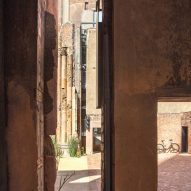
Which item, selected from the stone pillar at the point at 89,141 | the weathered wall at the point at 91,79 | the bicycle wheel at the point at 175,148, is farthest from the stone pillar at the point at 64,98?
the bicycle wheel at the point at 175,148

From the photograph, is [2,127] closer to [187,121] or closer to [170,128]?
[187,121]

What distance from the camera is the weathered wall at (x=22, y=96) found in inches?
217

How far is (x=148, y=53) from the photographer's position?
5.68m

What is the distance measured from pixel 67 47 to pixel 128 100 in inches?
768

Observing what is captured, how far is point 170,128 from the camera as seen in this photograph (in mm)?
23969

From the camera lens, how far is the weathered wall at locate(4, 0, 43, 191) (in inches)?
217

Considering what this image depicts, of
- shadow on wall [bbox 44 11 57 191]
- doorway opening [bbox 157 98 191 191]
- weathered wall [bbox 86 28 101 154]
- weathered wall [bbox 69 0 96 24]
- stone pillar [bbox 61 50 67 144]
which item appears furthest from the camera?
weathered wall [bbox 69 0 96 24]

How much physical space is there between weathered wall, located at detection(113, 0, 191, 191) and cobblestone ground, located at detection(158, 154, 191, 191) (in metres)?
6.33

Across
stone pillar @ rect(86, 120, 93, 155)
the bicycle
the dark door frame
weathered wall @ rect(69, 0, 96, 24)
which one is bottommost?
the bicycle

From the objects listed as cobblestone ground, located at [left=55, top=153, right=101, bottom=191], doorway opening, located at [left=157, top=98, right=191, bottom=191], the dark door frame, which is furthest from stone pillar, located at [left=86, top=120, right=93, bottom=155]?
the dark door frame

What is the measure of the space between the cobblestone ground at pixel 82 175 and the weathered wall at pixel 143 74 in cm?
536

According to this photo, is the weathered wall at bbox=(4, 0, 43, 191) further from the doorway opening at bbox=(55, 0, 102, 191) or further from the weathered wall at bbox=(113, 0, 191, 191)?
the doorway opening at bbox=(55, 0, 102, 191)

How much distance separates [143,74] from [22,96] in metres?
1.58

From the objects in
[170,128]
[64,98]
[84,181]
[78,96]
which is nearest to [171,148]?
[170,128]
